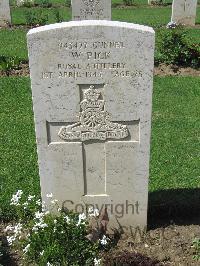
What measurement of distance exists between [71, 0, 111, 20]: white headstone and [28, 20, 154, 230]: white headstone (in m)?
8.37

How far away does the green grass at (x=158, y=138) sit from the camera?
18.5 feet

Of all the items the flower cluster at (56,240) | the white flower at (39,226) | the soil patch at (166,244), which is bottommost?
the soil patch at (166,244)

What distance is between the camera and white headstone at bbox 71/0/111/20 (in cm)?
1183

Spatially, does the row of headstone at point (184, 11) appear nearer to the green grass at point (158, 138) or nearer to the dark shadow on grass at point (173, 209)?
the green grass at point (158, 138)

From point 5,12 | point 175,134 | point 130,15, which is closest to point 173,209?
point 175,134

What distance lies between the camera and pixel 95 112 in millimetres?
4020

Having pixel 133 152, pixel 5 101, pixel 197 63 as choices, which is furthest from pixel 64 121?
pixel 197 63

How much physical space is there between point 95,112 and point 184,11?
12259mm

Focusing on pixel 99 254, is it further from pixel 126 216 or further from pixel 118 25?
pixel 118 25

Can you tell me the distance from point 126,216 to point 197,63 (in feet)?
21.4

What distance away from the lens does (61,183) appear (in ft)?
14.4

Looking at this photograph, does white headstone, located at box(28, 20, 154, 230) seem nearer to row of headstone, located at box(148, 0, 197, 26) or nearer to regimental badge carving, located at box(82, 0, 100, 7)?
regimental badge carving, located at box(82, 0, 100, 7)

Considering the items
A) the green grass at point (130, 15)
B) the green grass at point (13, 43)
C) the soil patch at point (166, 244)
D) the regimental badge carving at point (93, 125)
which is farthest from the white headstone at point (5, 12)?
the soil patch at point (166, 244)

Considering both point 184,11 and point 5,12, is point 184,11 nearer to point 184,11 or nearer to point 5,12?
point 184,11
